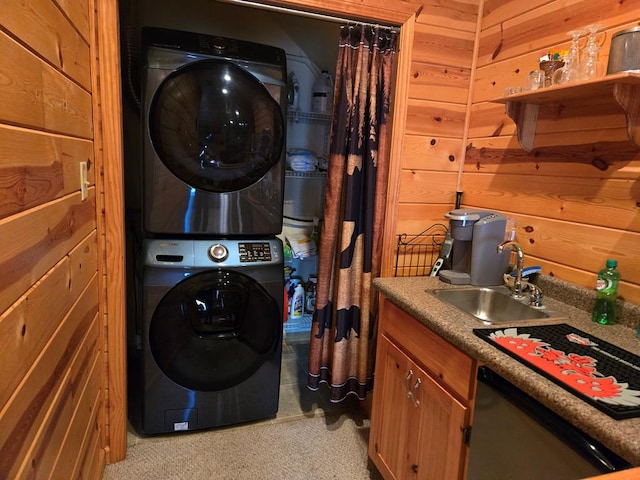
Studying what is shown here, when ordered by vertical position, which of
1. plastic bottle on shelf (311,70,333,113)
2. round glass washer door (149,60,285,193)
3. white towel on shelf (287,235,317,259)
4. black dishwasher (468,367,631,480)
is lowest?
black dishwasher (468,367,631,480)

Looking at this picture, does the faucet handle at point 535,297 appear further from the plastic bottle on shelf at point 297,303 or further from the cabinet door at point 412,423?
the plastic bottle on shelf at point 297,303

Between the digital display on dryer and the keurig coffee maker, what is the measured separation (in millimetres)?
803

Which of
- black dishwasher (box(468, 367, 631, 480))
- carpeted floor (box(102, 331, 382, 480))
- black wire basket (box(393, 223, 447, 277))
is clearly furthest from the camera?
black wire basket (box(393, 223, 447, 277))

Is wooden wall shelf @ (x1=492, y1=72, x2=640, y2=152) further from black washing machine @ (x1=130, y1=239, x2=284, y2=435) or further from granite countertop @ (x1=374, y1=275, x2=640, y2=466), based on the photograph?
black washing machine @ (x1=130, y1=239, x2=284, y2=435)

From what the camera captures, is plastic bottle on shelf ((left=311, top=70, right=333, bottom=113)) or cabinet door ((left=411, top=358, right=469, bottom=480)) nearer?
cabinet door ((left=411, top=358, right=469, bottom=480))

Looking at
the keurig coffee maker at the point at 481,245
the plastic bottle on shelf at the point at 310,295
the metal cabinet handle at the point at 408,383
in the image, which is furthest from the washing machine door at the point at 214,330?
the plastic bottle on shelf at the point at 310,295

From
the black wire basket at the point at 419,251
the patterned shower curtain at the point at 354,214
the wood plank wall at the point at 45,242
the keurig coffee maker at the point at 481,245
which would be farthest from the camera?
the black wire basket at the point at 419,251

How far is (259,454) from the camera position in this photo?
192 cm

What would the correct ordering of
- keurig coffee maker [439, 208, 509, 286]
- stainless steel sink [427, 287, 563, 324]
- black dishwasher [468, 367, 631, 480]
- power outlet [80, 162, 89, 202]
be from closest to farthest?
black dishwasher [468, 367, 631, 480]
power outlet [80, 162, 89, 202]
stainless steel sink [427, 287, 563, 324]
keurig coffee maker [439, 208, 509, 286]

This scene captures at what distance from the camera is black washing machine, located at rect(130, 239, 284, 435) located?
182cm

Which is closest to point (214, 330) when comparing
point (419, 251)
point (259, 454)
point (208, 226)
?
point (208, 226)

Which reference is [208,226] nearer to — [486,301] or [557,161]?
[486,301]

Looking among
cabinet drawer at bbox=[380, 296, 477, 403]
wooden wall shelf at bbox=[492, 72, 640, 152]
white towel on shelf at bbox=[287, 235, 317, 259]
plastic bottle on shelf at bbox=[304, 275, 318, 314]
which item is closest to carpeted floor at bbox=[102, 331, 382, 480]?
cabinet drawer at bbox=[380, 296, 477, 403]

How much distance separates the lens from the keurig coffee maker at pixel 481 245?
5.56ft
